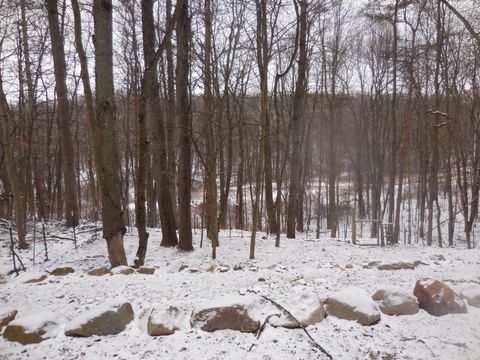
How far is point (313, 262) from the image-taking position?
254 inches

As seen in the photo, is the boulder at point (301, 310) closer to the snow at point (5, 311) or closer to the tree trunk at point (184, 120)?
the snow at point (5, 311)

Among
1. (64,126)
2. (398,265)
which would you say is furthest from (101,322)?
(64,126)

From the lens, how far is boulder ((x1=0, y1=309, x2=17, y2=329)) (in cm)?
291

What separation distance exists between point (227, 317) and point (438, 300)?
1954 millimetres

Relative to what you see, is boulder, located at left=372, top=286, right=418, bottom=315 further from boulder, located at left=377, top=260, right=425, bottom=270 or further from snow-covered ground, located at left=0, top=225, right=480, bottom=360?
boulder, located at left=377, top=260, right=425, bottom=270

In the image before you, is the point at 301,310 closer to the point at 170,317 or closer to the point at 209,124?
the point at 170,317

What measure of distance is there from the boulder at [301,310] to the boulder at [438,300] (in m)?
0.99

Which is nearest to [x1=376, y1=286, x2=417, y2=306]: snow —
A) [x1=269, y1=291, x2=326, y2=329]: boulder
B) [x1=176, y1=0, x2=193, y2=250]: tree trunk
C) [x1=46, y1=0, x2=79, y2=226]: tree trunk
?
[x1=269, y1=291, x2=326, y2=329]: boulder

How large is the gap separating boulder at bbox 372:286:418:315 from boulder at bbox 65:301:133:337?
2.33 meters

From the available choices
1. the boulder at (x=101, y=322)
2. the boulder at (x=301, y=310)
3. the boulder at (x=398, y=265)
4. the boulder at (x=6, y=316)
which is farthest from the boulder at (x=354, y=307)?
the boulder at (x=6, y=316)

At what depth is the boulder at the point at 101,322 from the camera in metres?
2.71

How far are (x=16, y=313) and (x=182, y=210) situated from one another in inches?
179

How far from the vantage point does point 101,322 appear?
2738 millimetres

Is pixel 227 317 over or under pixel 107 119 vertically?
under
